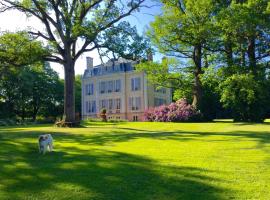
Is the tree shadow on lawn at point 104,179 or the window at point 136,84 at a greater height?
the window at point 136,84

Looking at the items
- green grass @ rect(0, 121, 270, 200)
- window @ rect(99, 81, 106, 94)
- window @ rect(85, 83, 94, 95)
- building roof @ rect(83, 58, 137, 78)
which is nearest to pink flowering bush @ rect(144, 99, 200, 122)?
building roof @ rect(83, 58, 137, 78)

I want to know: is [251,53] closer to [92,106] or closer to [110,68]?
[110,68]

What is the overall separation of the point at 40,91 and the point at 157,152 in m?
61.7

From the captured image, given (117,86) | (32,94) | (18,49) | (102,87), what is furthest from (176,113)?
(32,94)

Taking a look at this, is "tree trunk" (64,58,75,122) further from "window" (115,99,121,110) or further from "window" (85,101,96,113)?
"window" (85,101,96,113)

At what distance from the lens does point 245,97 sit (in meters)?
33.0

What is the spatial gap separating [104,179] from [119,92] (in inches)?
2163

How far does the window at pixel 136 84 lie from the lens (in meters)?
60.1

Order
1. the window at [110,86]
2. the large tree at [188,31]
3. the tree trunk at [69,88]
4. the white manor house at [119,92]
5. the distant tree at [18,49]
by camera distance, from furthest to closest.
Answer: the window at [110,86]
the white manor house at [119,92]
the large tree at [188,31]
the tree trunk at [69,88]
the distant tree at [18,49]

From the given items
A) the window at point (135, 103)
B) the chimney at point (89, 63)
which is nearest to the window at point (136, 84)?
the window at point (135, 103)

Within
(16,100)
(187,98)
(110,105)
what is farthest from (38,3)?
(16,100)

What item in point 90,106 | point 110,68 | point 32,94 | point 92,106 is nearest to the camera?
point 110,68

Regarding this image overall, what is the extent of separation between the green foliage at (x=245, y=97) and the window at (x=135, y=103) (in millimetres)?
26385

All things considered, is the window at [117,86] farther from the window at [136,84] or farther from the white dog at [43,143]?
the white dog at [43,143]
